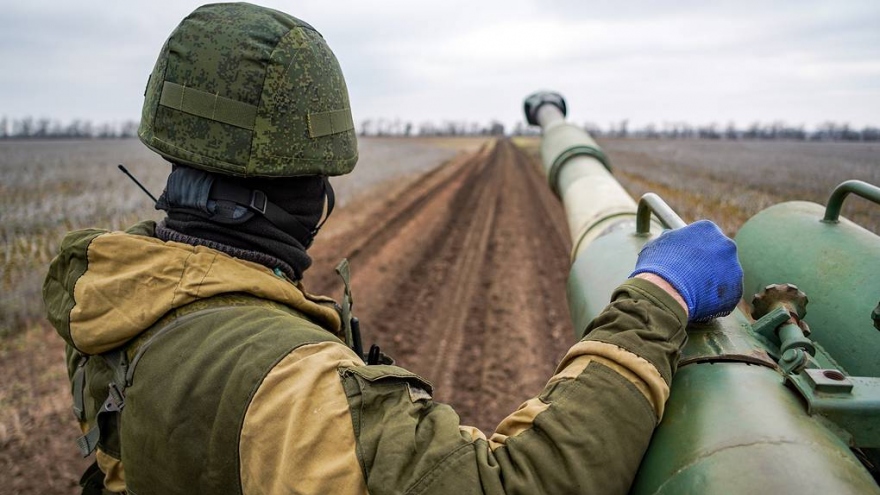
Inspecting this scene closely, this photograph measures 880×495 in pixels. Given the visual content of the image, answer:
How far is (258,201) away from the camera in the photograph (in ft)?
5.65

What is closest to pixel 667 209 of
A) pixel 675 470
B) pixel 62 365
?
pixel 675 470

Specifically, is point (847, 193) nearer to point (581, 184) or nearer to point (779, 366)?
point (779, 366)

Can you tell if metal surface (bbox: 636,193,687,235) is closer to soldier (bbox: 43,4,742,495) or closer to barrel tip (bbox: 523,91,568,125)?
soldier (bbox: 43,4,742,495)

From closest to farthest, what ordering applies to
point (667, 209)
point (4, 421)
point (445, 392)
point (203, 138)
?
1. point (203, 138)
2. point (667, 209)
3. point (4, 421)
4. point (445, 392)

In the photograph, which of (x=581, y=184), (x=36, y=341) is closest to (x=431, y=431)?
(x=581, y=184)

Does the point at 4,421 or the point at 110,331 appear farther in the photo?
the point at 4,421

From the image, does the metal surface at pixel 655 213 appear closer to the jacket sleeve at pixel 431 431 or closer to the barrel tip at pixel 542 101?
the jacket sleeve at pixel 431 431

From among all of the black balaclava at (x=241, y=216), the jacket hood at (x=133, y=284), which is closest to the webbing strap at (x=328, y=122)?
the black balaclava at (x=241, y=216)

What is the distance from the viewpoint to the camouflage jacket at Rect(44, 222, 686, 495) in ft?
3.86

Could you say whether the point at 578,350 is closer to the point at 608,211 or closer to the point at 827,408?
the point at 827,408

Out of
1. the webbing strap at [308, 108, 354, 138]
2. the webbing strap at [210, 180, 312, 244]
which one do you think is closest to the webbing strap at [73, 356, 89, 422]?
the webbing strap at [210, 180, 312, 244]

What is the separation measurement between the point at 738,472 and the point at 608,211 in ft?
7.14

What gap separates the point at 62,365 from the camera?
227 inches

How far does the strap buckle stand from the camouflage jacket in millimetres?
198
